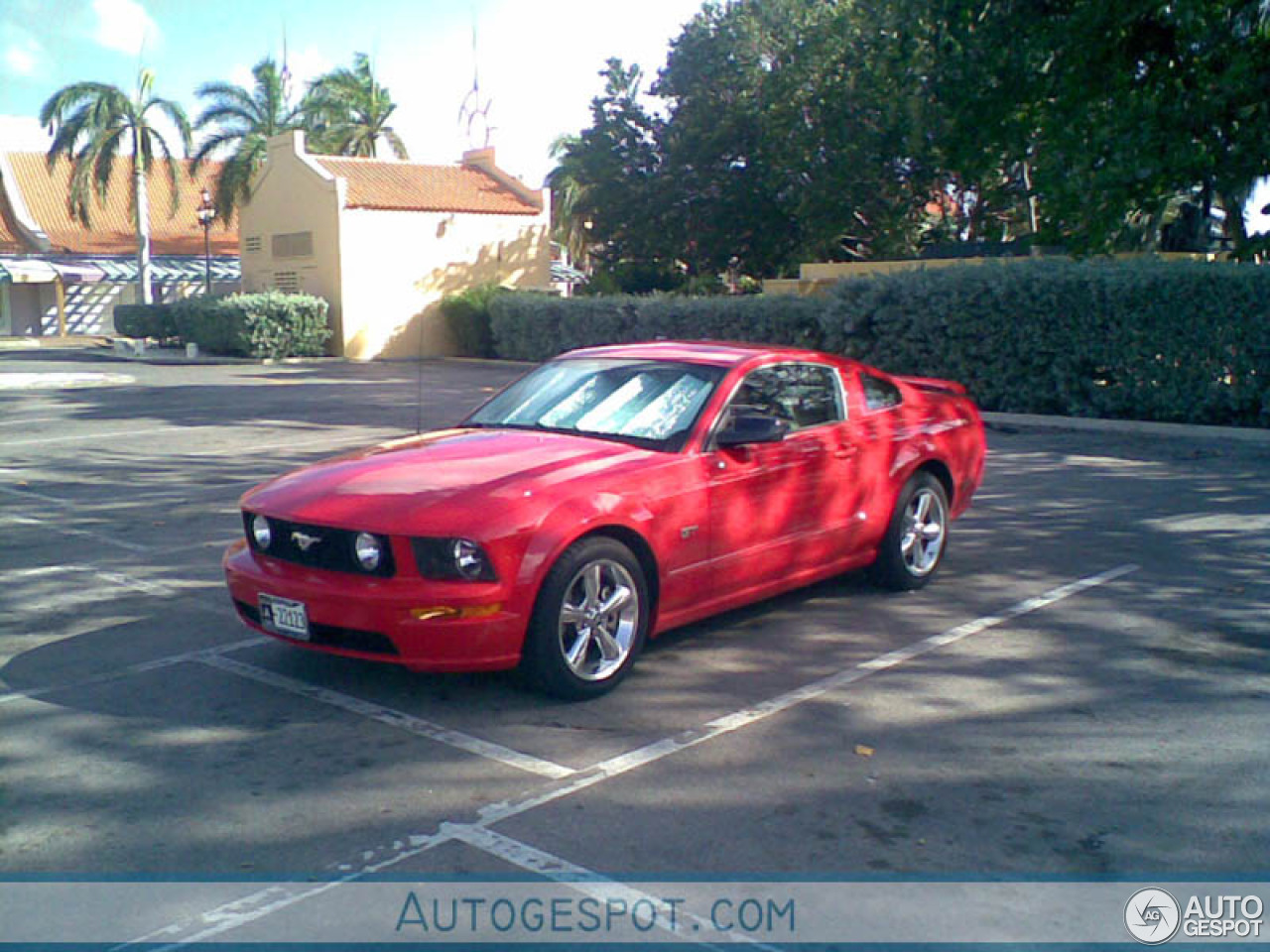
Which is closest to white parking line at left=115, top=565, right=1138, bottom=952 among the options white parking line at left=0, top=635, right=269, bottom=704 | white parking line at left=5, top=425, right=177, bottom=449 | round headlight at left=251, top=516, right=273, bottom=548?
round headlight at left=251, top=516, right=273, bottom=548

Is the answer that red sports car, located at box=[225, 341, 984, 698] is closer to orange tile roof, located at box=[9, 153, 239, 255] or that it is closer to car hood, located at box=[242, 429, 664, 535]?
car hood, located at box=[242, 429, 664, 535]

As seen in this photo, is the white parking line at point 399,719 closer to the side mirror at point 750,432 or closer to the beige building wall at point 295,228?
the side mirror at point 750,432

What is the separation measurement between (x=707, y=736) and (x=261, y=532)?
91.0 inches

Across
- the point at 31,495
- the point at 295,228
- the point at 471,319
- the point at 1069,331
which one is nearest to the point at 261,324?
the point at 295,228

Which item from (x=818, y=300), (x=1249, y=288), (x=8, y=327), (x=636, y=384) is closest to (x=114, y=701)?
(x=636, y=384)

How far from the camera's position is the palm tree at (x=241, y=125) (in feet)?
136

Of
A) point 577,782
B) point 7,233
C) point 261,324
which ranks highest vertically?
point 7,233

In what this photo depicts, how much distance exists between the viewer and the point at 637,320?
2595 centimetres

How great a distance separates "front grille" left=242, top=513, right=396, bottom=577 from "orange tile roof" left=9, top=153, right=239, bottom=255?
45.5 metres

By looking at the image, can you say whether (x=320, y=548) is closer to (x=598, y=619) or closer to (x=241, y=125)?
(x=598, y=619)

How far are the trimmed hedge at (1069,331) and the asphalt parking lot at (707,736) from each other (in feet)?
23.0

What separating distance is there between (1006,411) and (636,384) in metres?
12.6

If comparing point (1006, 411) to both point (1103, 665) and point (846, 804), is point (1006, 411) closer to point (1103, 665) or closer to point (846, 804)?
point (1103, 665)

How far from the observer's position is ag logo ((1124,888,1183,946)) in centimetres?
369
